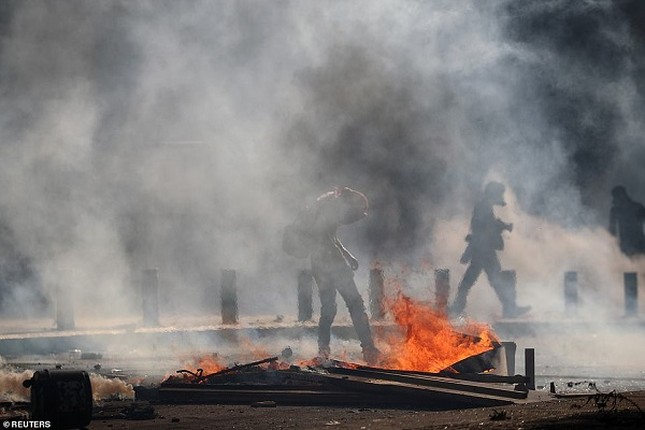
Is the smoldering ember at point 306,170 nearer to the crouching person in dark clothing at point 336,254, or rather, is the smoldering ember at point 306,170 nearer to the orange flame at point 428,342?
the crouching person in dark clothing at point 336,254

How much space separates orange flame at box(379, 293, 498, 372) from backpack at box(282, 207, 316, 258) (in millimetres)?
1809

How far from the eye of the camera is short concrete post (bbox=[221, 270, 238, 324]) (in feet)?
100

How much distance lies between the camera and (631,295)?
3459cm

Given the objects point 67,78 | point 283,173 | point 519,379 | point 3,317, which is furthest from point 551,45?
point 519,379

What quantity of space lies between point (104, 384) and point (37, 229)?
18.2m

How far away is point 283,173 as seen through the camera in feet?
124

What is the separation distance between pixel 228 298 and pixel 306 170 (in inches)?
346

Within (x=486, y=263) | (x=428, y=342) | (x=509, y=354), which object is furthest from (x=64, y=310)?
(x=509, y=354)

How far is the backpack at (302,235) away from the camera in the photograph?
23.1 metres

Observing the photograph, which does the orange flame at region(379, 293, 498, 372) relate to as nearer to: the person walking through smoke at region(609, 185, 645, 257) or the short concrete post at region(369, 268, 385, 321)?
the short concrete post at region(369, 268, 385, 321)

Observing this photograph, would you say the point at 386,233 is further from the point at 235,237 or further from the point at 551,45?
the point at 551,45

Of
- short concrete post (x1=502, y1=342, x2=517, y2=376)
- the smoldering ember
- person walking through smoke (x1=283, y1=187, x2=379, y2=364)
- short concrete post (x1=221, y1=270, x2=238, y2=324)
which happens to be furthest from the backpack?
short concrete post (x1=221, y1=270, x2=238, y2=324)

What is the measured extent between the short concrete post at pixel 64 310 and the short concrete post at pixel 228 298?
3399 mm

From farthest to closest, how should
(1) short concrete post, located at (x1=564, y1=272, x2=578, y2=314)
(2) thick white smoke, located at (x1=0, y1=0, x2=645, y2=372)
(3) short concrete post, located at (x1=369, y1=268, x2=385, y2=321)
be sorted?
(2) thick white smoke, located at (x1=0, y1=0, x2=645, y2=372) → (1) short concrete post, located at (x1=564, y1=272, x2=578, y2=314) → (3) short concrete post, located at (x1=369, y1=268, x2=385, y2=321)
